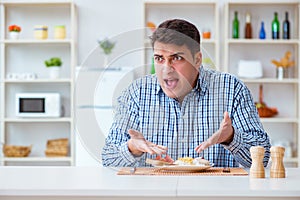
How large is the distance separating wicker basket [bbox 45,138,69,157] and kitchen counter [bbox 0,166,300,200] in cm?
333

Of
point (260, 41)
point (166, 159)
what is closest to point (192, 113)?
point (166, 159)

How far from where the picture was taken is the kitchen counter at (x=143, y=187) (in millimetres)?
1782

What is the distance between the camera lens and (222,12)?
5473 millimetres

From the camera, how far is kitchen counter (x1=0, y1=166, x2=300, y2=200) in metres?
1.78

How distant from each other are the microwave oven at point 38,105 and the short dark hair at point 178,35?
301 cm

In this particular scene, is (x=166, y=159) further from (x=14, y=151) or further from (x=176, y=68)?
(x=14, y=151)

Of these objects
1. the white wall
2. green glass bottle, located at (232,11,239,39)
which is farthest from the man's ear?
the white wall

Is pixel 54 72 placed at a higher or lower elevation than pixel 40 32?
lower

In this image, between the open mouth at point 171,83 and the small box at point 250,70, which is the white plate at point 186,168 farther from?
the small box at point 250,70

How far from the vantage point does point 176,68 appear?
238 centimetres

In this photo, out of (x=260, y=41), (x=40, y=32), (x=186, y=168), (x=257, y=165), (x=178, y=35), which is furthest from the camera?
(x=40, y=32)

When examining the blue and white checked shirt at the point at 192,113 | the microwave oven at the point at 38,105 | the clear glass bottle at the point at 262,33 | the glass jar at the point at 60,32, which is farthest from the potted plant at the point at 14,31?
the blue and white checked shirt at the point at 192,113

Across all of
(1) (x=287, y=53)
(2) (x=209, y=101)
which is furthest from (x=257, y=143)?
(1) (x=287, y=53)

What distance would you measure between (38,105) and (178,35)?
312 centimetres
